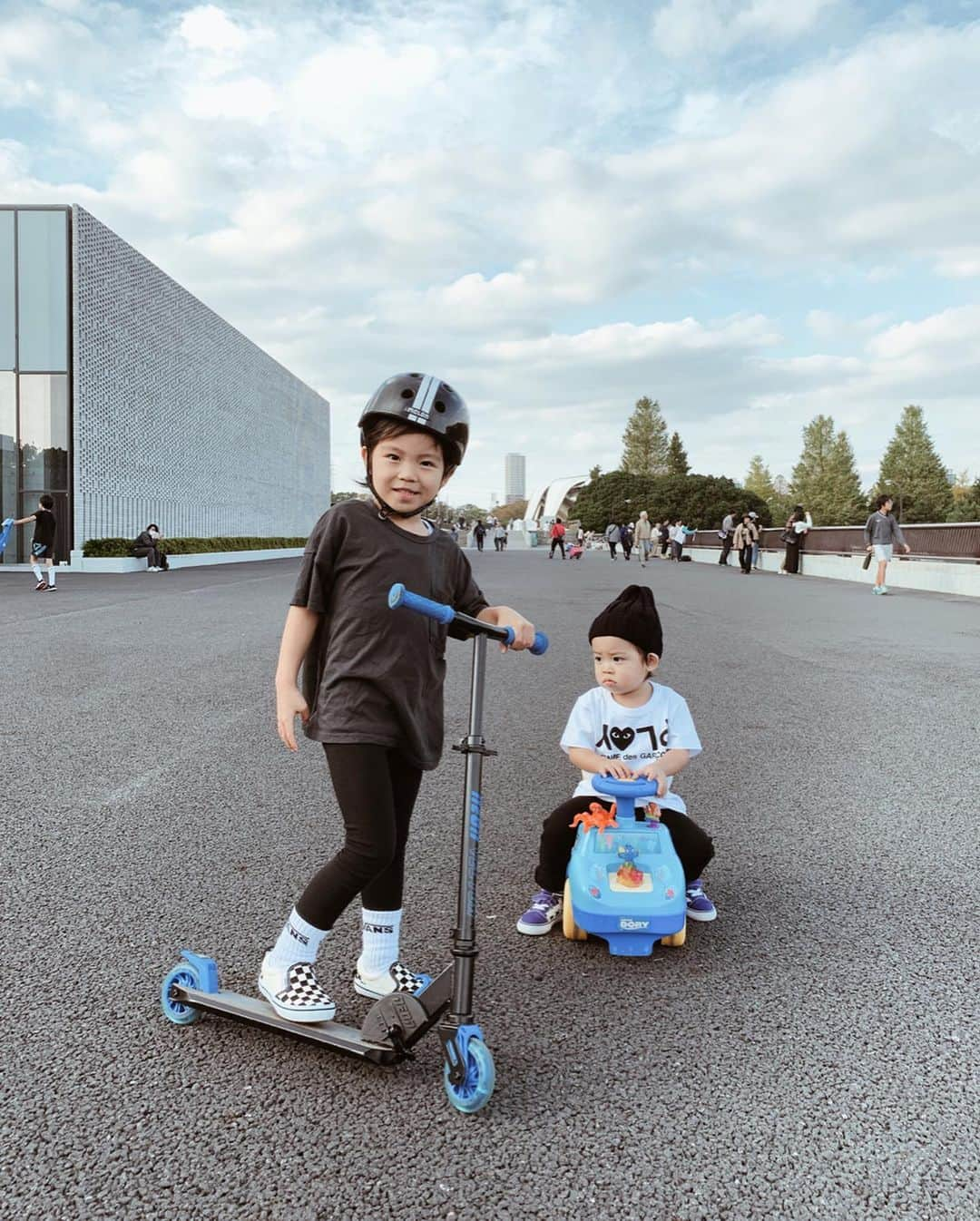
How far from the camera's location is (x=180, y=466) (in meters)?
38.6

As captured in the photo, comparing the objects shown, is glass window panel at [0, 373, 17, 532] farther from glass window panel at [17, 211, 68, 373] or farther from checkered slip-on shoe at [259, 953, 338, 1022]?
checkered slip-on shoe at [259, 953, 338, 1022]

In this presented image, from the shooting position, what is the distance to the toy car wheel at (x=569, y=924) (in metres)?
3.24

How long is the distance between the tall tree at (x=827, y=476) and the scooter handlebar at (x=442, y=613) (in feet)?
331

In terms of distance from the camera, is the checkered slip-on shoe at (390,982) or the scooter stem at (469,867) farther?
the checkered slip-on shoe at (390,982)

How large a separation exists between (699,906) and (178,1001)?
5.59 feet

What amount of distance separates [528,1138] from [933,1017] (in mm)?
1268

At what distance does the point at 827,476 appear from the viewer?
101625 mm

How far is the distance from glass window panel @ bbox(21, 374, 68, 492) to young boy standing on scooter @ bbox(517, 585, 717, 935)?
30108 millimetres

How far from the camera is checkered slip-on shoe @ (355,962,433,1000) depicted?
2.76 meters

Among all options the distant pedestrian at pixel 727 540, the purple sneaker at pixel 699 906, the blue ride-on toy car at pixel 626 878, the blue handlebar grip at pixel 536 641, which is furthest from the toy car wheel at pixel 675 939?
the distant pedestrian at pixel 727 540

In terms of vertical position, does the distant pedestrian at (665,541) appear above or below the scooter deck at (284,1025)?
above

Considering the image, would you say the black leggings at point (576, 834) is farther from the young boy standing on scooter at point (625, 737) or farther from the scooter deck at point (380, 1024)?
the scooter deck at point (380, 1024)

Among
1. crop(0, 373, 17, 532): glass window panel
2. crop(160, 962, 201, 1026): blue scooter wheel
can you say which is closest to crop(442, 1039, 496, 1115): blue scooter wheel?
crop(160, 962, 201, 1026): blue scooter wheel

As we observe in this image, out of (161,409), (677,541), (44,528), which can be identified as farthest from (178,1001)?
(677,541)
